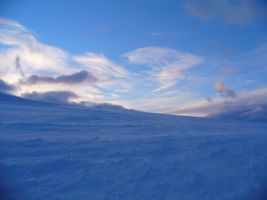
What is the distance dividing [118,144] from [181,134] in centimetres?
606

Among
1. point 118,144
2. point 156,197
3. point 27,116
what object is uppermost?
point 27,116

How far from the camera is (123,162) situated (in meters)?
17.8

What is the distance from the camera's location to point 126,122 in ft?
95.7

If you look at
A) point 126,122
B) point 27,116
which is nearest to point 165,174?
point 126,122

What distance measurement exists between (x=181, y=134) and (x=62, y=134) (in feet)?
25.7

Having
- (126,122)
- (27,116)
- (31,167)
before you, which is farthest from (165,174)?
(27,116)

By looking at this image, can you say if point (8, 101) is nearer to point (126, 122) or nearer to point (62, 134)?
point (126, 122)

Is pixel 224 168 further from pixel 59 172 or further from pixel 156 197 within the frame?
pixel 59 172

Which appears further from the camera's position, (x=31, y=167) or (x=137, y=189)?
(x=31, y=167)

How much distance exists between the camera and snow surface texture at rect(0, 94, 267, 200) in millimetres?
14648

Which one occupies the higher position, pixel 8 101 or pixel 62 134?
pixel 8 101

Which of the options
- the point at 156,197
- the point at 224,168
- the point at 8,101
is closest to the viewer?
the point at 156,197

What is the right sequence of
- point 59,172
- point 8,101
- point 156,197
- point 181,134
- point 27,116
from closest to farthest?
point 156,197 < point 59,172 < point 181,134 < point 27,116 < point 8,101

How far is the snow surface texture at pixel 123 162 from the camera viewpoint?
1465cm
